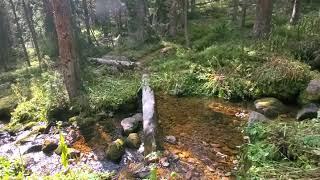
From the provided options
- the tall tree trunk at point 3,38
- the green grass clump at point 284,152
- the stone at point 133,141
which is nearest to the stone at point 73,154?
the stone at point 133,141

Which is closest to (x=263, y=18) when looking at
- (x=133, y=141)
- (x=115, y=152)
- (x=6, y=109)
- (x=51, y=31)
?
(x=133, y=141)

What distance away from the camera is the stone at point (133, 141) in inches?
305

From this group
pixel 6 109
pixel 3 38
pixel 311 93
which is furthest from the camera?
pixel 3 38

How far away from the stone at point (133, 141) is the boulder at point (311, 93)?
4.83 meters

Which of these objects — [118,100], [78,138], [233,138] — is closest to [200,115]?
[233,138]

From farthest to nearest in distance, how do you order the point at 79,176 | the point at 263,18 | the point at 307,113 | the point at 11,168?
the point at 263,18, the point at 307,113, the point at 11,168, the point at 79,176

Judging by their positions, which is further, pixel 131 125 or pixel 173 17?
pixel 173 17

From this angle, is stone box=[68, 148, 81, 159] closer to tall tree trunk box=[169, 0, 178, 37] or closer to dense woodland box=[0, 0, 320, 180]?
dense woodland box=[0, 0, 320, 180]

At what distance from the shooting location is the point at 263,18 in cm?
1484

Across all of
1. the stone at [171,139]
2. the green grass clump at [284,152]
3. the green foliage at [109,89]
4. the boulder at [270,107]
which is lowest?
the stone at [171,139]

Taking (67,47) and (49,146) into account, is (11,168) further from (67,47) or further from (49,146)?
(67,47)

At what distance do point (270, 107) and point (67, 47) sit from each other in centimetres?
622

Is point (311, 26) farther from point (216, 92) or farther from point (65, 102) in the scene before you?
point (65, 102)

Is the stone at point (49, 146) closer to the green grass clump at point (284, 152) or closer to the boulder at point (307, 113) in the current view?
the green grass clump at point (284, 152)
